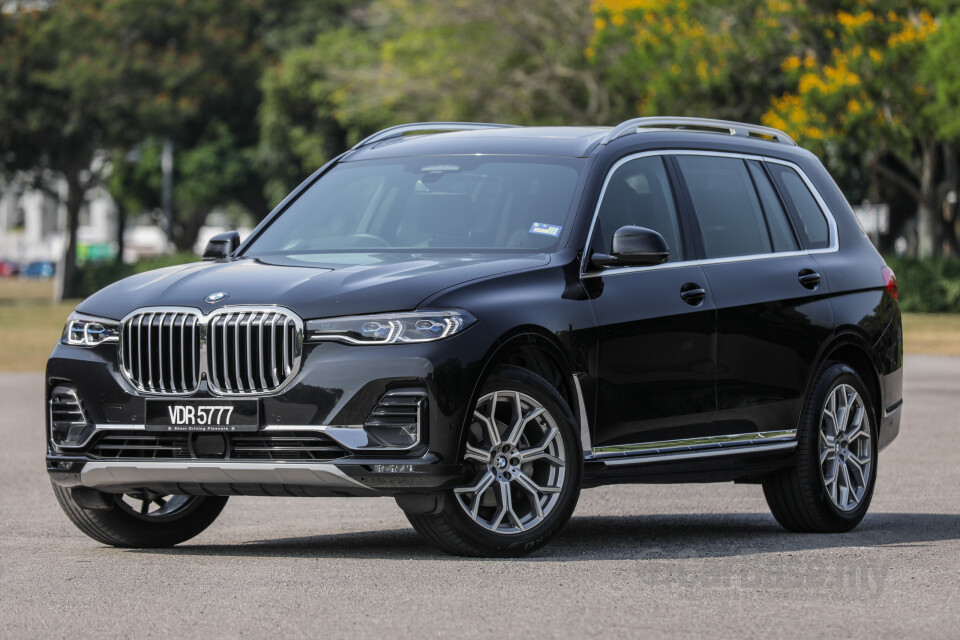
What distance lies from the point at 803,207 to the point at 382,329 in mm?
3334

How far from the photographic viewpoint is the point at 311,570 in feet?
24.7

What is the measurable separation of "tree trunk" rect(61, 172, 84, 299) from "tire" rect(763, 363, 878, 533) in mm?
55328

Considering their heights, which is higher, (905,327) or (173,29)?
(173,29)

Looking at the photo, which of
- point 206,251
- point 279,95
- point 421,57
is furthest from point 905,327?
point 279,95

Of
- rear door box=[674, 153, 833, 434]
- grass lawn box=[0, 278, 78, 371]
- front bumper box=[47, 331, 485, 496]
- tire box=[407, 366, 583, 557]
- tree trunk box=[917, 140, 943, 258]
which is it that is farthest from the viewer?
tree trunk box=[917, 140, 943, 258]

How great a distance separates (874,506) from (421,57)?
43.1m

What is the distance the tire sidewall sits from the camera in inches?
296

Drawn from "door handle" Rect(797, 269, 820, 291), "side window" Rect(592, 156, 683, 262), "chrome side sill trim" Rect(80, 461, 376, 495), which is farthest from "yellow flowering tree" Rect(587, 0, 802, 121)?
"chrome side sill trim" Rect(80, 461, 376, 495)

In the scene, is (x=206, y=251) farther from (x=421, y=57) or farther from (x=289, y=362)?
(x=421, y=57)

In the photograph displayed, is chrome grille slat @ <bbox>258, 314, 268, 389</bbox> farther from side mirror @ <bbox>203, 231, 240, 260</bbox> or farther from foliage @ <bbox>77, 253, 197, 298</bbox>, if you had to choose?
foliage @ <bbox>77, 253, 197, 298</bbox>

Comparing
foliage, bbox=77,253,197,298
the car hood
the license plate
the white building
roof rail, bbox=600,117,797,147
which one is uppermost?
roof rail, bbox=600,117,797,147

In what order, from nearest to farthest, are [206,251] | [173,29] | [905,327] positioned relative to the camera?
[206,251], [905,327], [173,29]

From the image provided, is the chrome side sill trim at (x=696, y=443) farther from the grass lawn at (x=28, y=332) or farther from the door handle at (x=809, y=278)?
the grass lawn at (x=28, y=332)

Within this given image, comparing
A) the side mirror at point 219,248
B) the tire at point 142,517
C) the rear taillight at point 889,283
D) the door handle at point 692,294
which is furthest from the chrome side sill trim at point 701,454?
the side mirror at point 219,248
